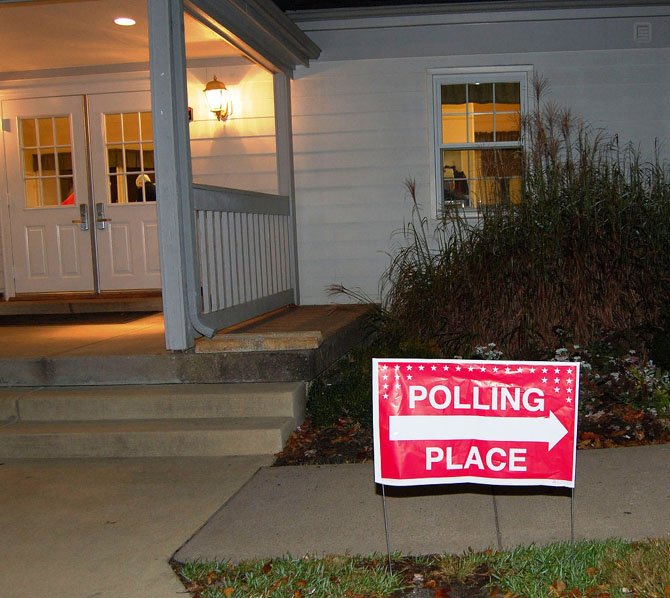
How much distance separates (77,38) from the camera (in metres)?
8.12

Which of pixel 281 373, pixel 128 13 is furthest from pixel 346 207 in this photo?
pixel 281 373

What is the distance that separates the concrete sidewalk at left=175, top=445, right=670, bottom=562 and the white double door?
17.7 feet

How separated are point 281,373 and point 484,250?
7.13 feet

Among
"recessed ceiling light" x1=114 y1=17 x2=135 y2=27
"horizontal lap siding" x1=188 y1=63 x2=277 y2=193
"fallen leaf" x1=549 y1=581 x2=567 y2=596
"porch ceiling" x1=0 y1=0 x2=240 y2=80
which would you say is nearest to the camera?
"fallen leaf" x1=549 y1=581 x2=567 y2=596

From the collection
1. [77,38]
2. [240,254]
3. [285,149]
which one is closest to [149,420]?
[240,254]

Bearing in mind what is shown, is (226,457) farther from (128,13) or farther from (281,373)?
(128,13)

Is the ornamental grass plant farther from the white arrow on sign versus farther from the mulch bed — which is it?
the white arrow on sign

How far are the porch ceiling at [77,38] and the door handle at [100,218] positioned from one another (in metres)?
1.60

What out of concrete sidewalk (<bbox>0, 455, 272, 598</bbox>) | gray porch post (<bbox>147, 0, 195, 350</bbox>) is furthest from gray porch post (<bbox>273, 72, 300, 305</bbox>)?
concrete sidewalk (<bbox>0, 455, 272, 598</bbox>)

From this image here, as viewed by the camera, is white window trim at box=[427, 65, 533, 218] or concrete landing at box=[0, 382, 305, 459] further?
white window trim at box=[427, 65, 533, 218]

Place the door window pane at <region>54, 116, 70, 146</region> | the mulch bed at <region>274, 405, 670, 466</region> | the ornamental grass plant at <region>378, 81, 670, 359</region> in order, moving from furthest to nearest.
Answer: the door window pane at <region>54, 116, 70, 146</region> → the ornamental grass plant at <region>378, 81, 670, 359</region> → the mulch bed at <region>274, 405, 670, 466</region>

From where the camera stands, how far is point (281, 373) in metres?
5.93

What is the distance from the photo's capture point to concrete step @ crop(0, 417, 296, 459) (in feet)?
17.4

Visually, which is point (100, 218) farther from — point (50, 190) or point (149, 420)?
point (149, 420)
